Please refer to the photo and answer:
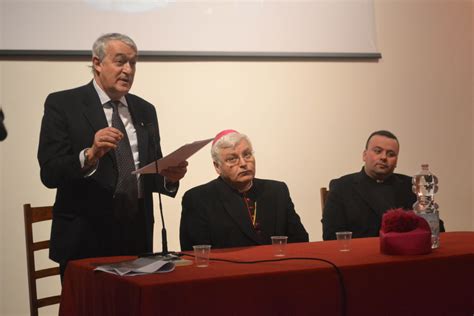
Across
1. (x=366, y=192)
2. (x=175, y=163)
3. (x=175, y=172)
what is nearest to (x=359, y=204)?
(x=366, y=192)

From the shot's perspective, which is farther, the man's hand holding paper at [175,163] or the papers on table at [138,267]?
the man's hand holding paper at [175,163]

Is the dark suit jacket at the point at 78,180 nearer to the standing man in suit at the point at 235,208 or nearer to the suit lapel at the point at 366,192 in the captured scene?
the standing man in suit at the point at 235,208

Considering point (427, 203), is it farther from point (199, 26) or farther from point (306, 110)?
point (199, 26)

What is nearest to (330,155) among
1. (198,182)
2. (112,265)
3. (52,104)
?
(198,182)

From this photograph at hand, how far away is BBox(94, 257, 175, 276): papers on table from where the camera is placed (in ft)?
6.74

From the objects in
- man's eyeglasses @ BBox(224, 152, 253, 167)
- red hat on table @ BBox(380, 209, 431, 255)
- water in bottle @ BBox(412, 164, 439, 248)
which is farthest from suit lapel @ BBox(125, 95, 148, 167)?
water in bottle @ BBox(412, 164, 439, 248)

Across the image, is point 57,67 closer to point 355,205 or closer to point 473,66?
point 355,205

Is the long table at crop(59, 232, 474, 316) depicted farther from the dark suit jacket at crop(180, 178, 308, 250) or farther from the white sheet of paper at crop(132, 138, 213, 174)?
the dark suit jacket at crop(180, 178, 308, 250)

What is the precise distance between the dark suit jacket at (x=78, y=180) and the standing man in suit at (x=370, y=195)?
1.32 m

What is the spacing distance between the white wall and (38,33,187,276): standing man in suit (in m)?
1.45

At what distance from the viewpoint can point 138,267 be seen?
6.90 ft

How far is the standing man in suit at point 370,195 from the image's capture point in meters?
3.77

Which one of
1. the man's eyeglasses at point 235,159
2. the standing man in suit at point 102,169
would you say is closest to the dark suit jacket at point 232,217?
the man's eyeglasses at point 235,159

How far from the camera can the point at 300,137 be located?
15.8ft
